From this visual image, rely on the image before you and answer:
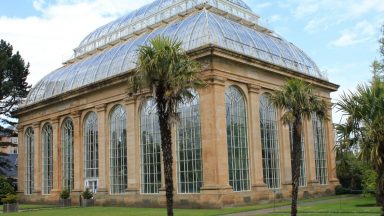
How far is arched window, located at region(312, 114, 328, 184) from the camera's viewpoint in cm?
4388

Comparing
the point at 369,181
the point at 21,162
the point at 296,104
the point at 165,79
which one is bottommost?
the point at 369,181

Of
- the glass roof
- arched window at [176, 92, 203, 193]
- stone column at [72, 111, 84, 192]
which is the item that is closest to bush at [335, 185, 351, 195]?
the glass roof

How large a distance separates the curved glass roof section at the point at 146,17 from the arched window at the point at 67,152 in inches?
408

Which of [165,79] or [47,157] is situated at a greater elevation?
[165,79]

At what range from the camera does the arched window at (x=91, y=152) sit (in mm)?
43344

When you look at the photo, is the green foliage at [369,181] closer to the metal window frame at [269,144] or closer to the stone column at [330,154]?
the metal window frame at [269,144]

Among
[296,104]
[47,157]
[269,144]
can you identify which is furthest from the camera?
[47,157]

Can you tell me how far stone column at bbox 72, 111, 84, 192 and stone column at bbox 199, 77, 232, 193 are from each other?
16.6 metres

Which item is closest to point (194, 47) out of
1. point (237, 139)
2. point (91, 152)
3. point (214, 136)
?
point (214, 136)

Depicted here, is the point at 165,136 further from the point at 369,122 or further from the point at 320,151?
the point at 320,151

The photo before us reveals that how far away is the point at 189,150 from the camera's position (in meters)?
34.2

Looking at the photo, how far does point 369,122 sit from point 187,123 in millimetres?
18815

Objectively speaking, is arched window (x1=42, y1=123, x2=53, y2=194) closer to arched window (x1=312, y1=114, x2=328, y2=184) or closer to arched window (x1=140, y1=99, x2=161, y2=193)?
arched window (x1=140, y1=99, x2=161, y2=193)

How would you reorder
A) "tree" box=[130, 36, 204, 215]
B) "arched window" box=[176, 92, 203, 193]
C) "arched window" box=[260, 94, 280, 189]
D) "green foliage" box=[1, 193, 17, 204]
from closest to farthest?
"tree" box=[130, 36, 204, 215]
"arched window" box=[176, 92, 203, 193]
"arched window" box=[260, 94, 280, 189]
"green foliage" box=[1, 193, 17, 204]
